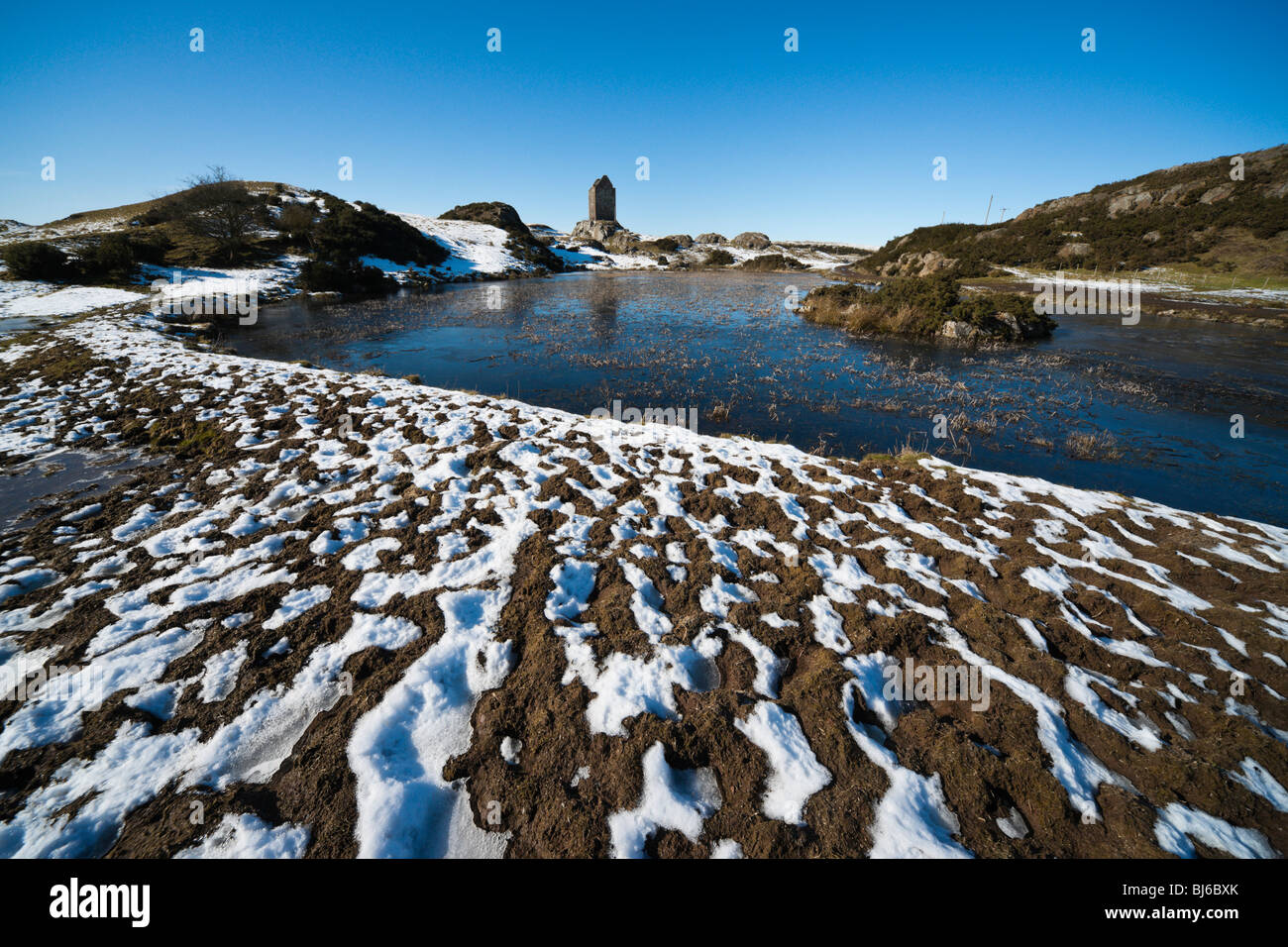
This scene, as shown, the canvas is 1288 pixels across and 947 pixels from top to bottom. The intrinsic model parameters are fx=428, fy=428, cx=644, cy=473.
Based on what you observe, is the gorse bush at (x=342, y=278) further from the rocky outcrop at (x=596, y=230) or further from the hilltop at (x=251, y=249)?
the rocky outcrop at (x=596, y=230)

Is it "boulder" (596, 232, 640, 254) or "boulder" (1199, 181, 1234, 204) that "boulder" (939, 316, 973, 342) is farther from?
"boulder" (596, 232, 640, 254)

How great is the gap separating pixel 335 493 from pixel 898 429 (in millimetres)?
13177

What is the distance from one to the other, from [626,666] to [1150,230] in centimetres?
7973

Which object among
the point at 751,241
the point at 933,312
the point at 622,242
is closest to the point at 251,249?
the point at 933,312

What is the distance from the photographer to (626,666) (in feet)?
14.0

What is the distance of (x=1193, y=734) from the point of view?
3852mm

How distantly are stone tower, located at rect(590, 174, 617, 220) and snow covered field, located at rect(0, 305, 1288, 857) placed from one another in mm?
155572

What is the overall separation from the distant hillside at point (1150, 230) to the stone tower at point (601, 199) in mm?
101862

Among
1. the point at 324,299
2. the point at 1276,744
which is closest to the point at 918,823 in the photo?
the point at 1276,744

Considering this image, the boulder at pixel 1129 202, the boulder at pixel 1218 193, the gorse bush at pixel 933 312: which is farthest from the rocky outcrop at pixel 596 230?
the gorse bush at pixel 933 312

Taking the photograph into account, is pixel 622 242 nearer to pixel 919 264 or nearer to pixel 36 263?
pixel 919 264

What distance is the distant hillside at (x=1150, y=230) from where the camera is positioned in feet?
141

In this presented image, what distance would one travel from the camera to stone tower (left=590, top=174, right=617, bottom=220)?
5374 inches

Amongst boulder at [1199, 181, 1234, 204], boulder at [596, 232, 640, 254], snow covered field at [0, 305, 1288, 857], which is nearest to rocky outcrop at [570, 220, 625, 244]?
boulder at [596, 232, 640, 254]
